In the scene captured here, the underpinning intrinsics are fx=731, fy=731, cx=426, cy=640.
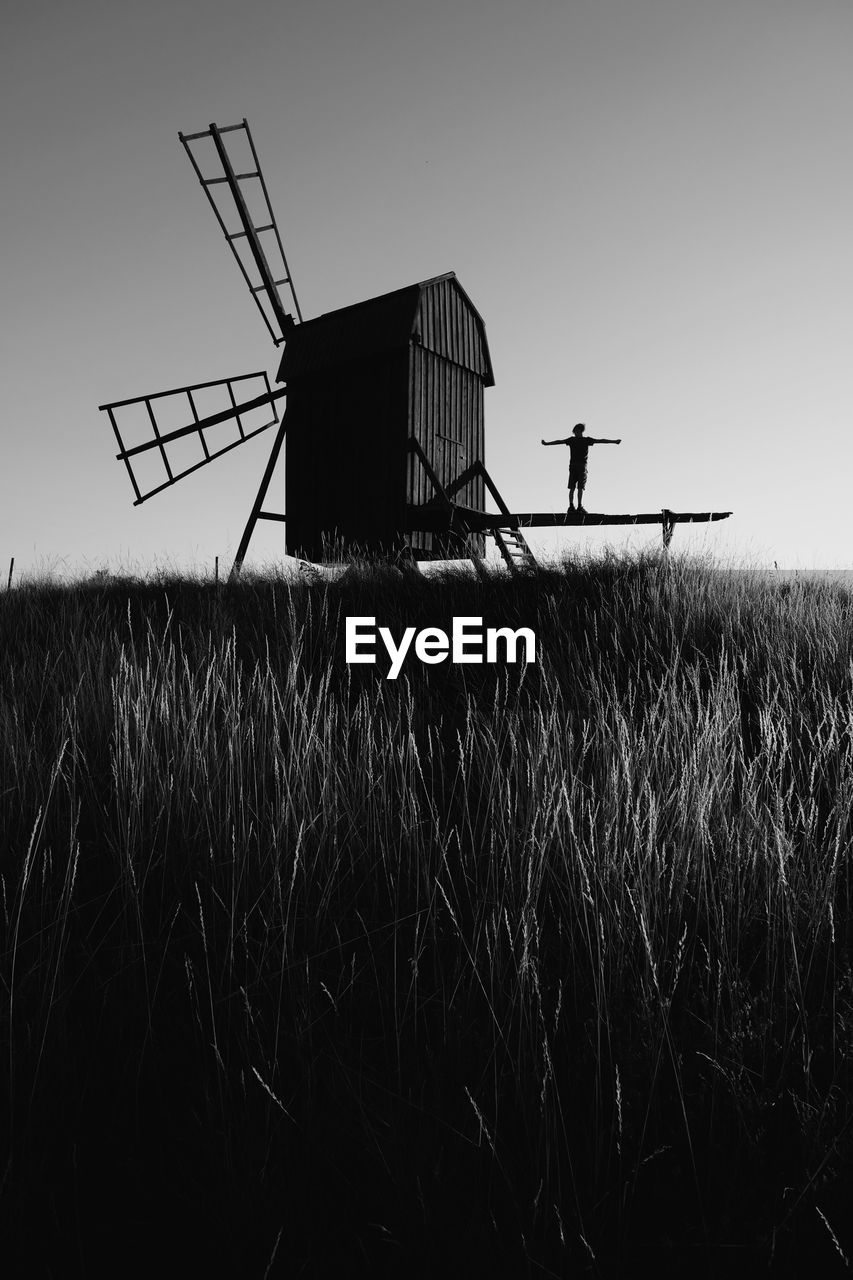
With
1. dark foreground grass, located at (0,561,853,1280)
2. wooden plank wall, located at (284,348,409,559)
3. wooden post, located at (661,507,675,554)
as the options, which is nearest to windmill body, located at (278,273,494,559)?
wooden plank wall, located at (284,348,409,559)

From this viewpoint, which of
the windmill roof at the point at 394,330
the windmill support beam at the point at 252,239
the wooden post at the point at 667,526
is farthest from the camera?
the windmill support beam at the point at 252,239

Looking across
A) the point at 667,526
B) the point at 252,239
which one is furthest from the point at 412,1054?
the point at 252,239

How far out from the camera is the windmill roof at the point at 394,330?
13.0 metres

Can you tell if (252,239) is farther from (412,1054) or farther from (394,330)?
(412,1054)

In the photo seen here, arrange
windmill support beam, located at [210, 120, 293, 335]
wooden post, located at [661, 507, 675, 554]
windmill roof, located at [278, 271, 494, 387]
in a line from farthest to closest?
windmill support beam, located at [210, 120, 293, 335] → windmill roof, located at [278, 271, 494, 387] → wooden post, located at [661, 507, 675, 554]

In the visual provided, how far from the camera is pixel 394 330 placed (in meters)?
12.9

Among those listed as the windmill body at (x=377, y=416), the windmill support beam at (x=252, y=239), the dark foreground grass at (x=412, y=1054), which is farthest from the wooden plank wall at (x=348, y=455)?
the dark foreground grass at (x=412, y=1054)

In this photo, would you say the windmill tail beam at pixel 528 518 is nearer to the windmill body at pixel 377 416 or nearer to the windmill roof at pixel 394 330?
the windmill body at pixel 377 416

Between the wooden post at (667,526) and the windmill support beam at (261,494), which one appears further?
the windmill support beam at (261,494)

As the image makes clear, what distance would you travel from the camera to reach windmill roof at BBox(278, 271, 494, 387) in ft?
42.6

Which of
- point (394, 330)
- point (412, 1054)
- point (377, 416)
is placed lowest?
point (412, 1054)

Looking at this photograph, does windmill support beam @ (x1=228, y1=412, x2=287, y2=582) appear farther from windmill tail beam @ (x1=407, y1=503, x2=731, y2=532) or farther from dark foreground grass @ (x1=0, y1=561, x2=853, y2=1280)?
dark foreground grass @ (x1=0, y1=561, x2=853, y2=1280)

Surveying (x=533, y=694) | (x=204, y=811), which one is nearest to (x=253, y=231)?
(x=533, y=694)

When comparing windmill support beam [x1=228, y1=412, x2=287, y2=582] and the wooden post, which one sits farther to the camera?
windmill support beam [x1=228, y1=412, x2=287, y2=582]
